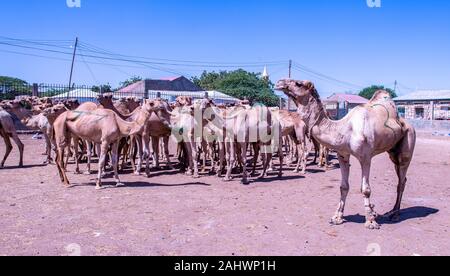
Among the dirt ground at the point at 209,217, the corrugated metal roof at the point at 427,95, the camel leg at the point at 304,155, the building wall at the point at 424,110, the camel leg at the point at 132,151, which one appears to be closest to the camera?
the dirt ground at the point at 209,217

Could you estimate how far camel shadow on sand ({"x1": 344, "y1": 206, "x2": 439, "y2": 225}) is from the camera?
687cm

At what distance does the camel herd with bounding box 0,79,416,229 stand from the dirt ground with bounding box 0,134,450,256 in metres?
0.55

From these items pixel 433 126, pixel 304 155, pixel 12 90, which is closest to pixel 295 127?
pixel 304 155

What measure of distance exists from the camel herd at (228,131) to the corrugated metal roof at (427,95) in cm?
3691

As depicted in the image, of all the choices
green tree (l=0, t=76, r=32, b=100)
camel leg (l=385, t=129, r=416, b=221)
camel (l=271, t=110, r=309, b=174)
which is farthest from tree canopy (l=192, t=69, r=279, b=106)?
camel leg (l=385, t=129, r=416, b=221)

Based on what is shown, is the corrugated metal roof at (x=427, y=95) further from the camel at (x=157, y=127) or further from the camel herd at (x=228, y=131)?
the camel at (x=157, y=127)

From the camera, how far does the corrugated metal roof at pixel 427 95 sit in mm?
45350

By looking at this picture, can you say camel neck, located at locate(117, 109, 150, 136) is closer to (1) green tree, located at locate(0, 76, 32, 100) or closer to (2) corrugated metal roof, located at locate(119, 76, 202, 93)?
(1) green tree, located at locate(0, 76, 32, 100)

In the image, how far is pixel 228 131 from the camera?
10992 mm

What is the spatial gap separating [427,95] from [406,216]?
47947 mm

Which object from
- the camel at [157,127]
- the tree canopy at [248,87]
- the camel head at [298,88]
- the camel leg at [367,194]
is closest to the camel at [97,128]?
the camel at [157,127]

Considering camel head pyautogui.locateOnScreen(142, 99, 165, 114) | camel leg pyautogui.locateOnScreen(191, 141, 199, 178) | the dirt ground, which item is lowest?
the dirt ground
